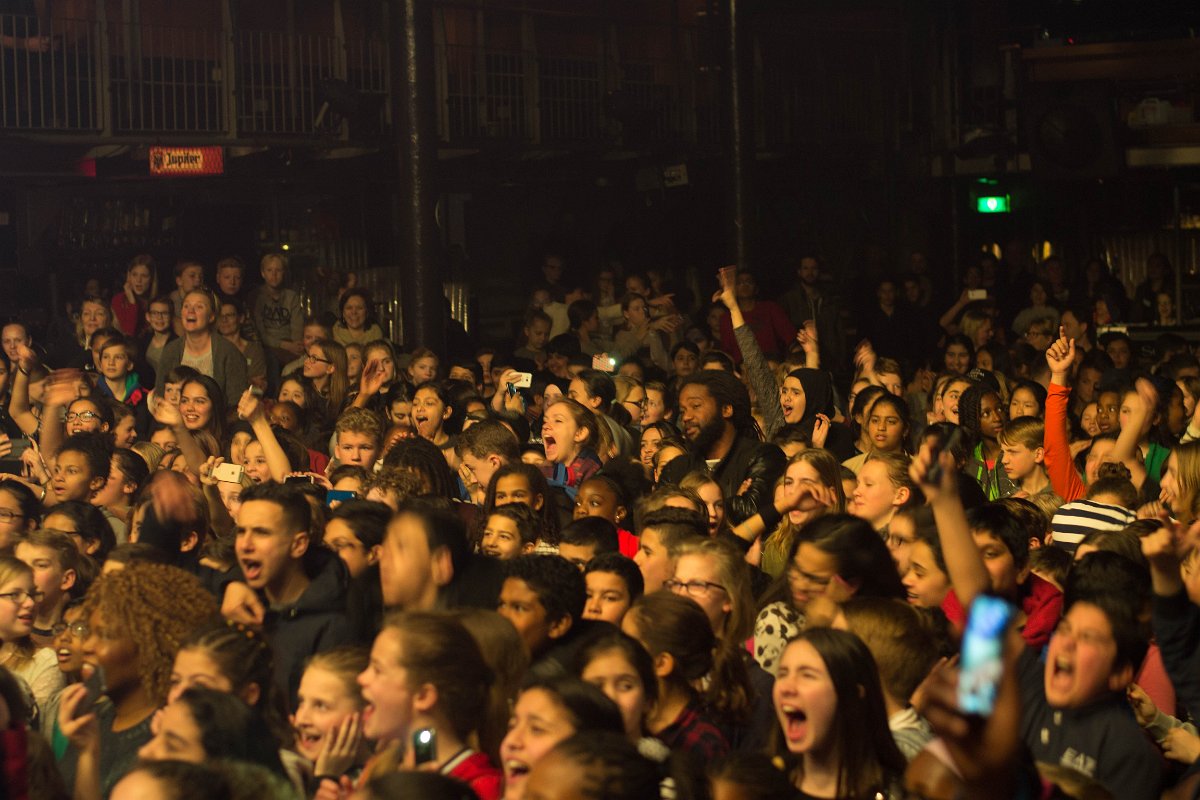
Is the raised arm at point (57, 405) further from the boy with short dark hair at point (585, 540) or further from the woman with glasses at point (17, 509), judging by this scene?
the boy with short dark hair at point (585, 540)

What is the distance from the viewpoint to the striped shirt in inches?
258

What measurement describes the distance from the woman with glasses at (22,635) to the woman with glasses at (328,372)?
5.41m

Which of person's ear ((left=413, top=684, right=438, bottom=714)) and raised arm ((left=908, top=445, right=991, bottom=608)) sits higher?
raised arm ((left=908, top=445, right=991, bottom=608))

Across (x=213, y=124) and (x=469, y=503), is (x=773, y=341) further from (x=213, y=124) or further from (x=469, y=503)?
(x=469, y=503)

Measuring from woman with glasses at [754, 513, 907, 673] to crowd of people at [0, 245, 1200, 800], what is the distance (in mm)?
10

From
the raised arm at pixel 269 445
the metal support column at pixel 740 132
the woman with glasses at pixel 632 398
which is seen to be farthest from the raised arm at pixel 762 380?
the metal support column at pixel 740 132

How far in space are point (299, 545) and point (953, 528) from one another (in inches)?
99.9

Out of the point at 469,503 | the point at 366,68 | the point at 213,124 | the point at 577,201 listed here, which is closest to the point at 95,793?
the point at 469,503

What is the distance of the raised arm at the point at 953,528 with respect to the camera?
14.0 ft

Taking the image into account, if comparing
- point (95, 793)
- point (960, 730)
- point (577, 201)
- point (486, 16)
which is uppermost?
point (486, 16)

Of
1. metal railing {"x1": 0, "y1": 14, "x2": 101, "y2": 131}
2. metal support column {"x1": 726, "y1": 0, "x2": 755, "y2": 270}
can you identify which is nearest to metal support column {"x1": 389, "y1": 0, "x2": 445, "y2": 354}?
metal railing {"x1": 0, "y1": 14, "x2": 101, "y2": 131}

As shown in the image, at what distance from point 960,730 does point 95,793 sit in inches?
101

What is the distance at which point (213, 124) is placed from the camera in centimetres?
1585

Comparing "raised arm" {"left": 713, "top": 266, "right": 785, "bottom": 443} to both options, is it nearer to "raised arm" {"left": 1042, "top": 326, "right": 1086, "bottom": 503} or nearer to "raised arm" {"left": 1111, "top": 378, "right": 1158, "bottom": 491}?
"raised arm" {"left": 1042, "top": 326, "right": 1086, "bottom": 503}
